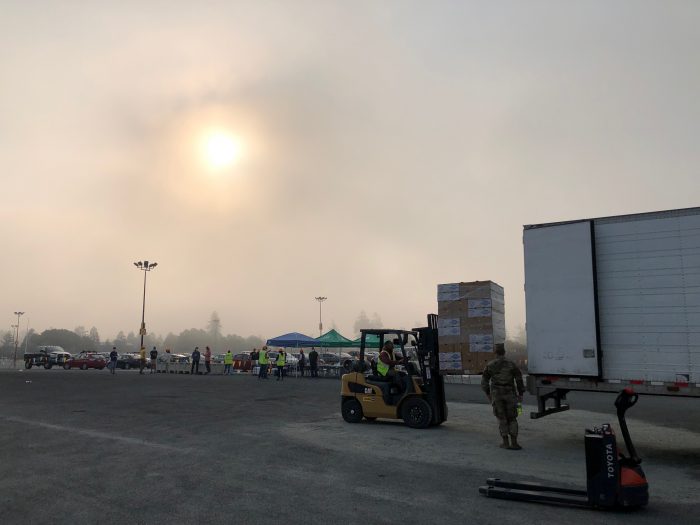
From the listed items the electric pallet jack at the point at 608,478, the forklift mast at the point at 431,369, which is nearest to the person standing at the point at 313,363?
the forklift mast at the point at 431,369

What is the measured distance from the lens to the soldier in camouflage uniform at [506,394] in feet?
31.9

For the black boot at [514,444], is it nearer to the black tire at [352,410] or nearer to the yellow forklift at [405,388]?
the yellow forklift at [405,388]

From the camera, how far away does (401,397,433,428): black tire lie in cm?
1196

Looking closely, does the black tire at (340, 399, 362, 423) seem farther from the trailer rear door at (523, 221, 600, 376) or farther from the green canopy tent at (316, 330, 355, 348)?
the green canopy tent at (316, 330, 355, 348)

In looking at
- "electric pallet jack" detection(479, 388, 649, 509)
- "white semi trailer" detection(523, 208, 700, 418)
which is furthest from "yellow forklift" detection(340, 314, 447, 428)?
"electric pallet jack" detection(479, 388, 649, 509)

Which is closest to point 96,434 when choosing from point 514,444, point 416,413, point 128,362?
point 416,413

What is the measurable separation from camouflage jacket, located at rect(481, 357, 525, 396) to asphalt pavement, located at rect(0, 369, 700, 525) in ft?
3.93

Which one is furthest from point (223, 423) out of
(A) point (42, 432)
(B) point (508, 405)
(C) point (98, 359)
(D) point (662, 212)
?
(C) point (98, 359)

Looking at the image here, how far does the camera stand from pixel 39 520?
5348mm

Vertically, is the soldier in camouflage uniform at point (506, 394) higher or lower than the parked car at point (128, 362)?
higher

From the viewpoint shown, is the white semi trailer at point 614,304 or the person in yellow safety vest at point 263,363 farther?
the person in yellow safety vest at point 263,363

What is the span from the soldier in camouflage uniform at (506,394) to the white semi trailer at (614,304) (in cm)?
50

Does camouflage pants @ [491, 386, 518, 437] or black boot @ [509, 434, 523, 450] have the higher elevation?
camouflage pants @ [491, 386, 518, 437]

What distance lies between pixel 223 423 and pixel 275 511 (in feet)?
23.0
